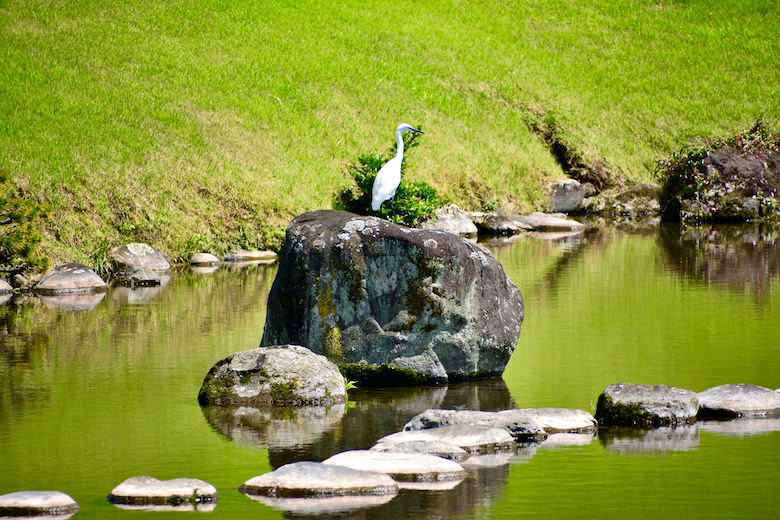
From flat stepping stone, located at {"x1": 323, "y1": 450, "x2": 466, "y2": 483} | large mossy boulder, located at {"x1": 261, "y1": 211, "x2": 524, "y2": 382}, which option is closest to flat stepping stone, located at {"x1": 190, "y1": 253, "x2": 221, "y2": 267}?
large mossy boulder, located at {"x1": 261, "y1": 211, "x2": 524, "y2": 382}

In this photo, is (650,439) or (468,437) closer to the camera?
(468,437)

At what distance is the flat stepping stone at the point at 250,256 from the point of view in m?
27.4

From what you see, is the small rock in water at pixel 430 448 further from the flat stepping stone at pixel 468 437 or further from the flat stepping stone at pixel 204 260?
the flat stepping stone at pixel 204 260

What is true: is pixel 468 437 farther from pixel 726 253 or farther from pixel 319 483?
pixel 726 253

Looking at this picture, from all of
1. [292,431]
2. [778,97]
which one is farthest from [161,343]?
[778,97]

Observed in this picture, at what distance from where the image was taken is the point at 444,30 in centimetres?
5406

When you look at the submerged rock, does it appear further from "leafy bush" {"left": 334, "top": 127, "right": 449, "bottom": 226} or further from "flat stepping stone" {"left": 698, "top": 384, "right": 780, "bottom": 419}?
"leafy bush" {"left": 334, "top": 127, "right": 449, "bottom": 226}

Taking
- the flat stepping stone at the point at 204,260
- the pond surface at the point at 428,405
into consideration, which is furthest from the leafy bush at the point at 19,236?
the flat stepping stone at the point at 204,260

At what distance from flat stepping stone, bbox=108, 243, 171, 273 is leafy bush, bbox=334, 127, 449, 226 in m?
6.34

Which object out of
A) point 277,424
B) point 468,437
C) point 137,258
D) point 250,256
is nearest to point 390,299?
point 277,424

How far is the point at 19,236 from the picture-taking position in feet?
66.6

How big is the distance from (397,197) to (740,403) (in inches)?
745

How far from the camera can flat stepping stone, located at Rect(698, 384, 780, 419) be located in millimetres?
9289

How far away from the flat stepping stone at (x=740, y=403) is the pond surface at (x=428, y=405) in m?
0.27
